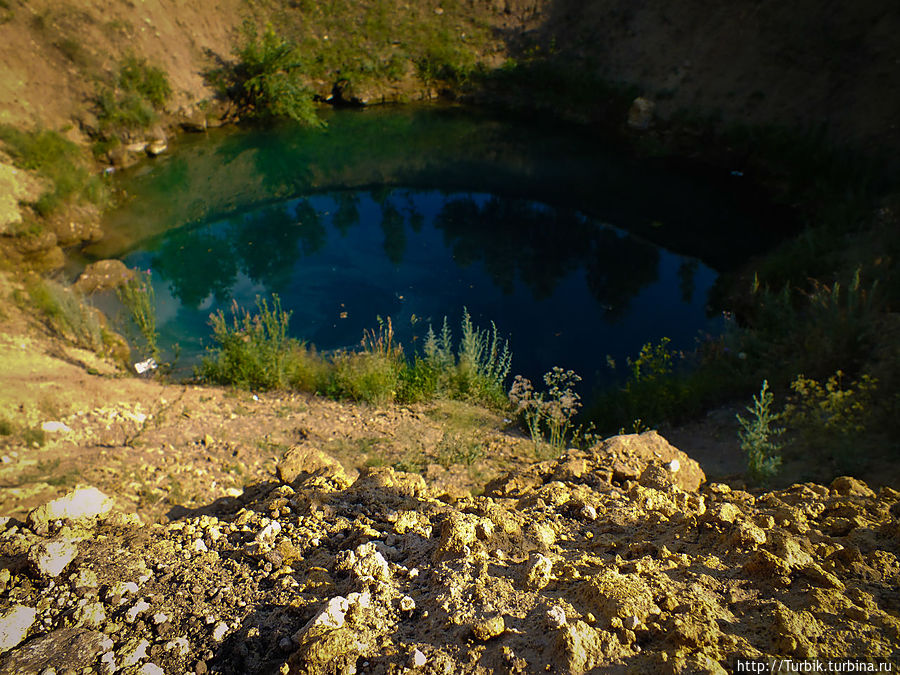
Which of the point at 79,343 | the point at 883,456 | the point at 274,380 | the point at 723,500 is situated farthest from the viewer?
the point at 79,343

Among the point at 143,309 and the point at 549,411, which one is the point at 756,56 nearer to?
the point at 549,411

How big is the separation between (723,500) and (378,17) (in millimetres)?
17510

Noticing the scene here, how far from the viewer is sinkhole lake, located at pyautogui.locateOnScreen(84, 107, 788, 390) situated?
878 cm

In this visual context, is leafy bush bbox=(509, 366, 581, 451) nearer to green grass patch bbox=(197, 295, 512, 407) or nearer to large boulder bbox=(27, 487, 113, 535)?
green grass patch bbox=(197, 295, 512, 407)

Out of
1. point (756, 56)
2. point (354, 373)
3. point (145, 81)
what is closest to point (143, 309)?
point (354, 373)

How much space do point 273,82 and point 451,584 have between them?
14.6 metres

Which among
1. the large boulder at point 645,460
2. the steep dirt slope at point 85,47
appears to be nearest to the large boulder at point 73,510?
the large boulder at point 645,460

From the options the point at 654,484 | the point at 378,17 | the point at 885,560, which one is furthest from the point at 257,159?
the point at 885,560

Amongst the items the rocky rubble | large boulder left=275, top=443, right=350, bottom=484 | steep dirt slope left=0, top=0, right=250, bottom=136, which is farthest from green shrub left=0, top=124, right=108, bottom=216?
the rocky rubble

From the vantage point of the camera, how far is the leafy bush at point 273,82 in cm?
1423

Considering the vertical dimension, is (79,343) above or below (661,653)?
above

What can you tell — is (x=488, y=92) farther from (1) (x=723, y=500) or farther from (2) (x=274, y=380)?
(1) (x=723, y=500)

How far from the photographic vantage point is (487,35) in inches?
673

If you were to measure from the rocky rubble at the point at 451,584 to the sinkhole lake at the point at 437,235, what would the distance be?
4.89 m
